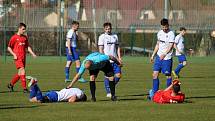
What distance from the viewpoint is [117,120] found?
12125mm

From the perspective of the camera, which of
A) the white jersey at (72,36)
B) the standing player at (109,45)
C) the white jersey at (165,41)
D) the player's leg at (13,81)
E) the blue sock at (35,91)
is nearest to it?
the blue sock at (35,91)

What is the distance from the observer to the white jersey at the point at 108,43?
60.0ft

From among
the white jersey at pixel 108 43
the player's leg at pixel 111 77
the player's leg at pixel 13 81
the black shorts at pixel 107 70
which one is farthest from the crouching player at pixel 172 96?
the player's leg at pixel 13 81

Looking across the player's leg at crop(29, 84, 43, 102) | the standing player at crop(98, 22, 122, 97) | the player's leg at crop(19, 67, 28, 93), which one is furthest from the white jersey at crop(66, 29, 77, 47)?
the player's leg at crop(29, 84, 43, 102)

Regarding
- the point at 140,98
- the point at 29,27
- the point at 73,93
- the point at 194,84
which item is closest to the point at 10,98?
the point at 73,93

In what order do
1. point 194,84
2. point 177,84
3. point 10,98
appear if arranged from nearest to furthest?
point 177,84
point 10,98
point 194,84

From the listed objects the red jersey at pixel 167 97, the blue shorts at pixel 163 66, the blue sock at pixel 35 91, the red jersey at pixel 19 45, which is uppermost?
the red jersey at pixel 19 45

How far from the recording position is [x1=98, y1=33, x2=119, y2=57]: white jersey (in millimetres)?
18300

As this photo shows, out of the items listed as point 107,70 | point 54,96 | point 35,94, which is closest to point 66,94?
point 54,96

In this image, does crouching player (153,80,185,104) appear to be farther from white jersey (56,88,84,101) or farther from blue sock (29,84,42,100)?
blue sock (29,84,42,100)

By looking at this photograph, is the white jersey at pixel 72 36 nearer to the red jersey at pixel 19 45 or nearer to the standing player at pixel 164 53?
the red jersey at pixel 19 45

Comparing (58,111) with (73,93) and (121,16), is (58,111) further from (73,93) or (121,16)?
(121,16)

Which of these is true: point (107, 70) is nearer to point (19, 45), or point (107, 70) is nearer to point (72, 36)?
point (19, 45)

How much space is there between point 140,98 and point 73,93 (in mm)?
2291
